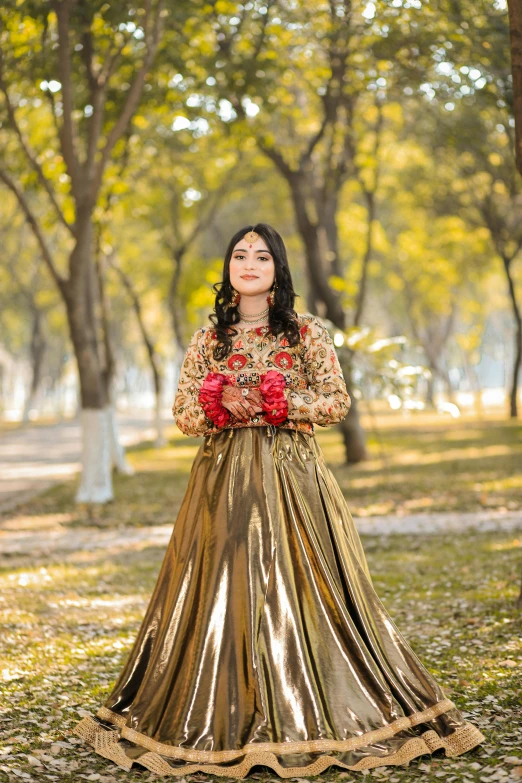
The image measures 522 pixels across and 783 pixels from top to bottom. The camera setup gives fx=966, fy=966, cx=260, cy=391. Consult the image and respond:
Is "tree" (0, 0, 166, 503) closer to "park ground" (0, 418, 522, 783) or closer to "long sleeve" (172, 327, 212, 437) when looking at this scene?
"park ground" (0, 418, 522, 783)

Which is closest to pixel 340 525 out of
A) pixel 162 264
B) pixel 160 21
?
pixel 160 21

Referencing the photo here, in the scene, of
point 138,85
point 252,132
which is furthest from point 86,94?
point 138,85

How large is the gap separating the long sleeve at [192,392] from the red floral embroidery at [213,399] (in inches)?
3.8

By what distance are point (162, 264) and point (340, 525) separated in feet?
99.0

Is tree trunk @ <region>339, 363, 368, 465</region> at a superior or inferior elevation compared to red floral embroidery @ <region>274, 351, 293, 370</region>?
inferior

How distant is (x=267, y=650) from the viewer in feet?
13.1

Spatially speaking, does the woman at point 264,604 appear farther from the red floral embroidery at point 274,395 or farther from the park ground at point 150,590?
the park ground at point 150,590

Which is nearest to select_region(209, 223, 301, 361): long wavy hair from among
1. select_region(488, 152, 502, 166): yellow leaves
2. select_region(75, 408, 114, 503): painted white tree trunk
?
select_region(75, 408, 114, 503): painted white tree trunk

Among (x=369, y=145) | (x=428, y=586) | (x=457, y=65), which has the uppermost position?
(x=369, y=145)

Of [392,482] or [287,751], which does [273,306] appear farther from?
[392,482]

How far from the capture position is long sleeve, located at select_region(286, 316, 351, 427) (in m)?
4.27

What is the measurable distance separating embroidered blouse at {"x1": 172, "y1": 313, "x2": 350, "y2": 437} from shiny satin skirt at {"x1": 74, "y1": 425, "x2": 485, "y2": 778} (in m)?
0.13

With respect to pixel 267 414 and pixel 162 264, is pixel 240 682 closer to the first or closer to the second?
pixel 267 414

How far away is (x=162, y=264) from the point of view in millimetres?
33844
